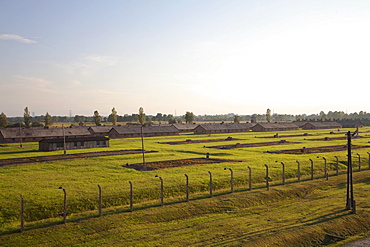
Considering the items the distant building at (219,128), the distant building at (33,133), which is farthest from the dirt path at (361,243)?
the distant building at (219,128)

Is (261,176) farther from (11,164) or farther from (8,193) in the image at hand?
(11,164)

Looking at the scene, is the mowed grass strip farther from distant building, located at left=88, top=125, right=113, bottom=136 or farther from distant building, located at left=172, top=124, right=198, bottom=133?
distant building, located at left=172, top=124, right=198, bottom=133

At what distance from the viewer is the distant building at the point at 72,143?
7738 centimetres

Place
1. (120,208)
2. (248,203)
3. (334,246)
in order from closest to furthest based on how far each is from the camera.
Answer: (334,246)
(120,208)
(248,203)

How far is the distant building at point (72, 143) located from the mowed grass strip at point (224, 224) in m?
55.1

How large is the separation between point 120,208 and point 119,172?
1620cm

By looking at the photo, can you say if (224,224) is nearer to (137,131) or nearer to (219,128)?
(137,131)

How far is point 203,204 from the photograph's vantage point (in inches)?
1184

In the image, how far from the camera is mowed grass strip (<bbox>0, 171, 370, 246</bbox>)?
22453 millimetres

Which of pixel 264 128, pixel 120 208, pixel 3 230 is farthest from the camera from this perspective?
pixel 264 128

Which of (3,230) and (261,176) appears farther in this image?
(261,176)

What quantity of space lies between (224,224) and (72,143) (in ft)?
203

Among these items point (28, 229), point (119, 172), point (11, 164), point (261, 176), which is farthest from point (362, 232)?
point (11, 164)

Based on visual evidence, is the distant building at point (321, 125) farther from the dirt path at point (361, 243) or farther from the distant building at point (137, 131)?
the dirt path at point (361, 243)
